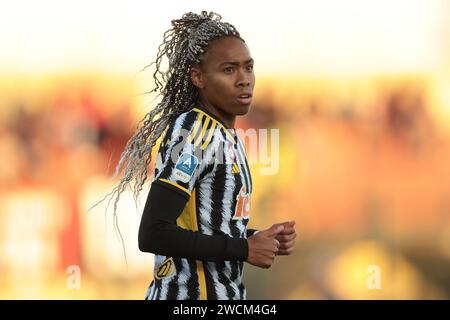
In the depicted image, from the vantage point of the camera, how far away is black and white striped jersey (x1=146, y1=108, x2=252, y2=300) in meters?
2.18

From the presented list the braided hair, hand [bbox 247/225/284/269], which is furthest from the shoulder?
hand [bbox 247/225/284/269]

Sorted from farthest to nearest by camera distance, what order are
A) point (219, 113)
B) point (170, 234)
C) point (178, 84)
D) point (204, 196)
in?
point (178, 84) < point (219, 113) < point (204, 196) < point (170, 234)

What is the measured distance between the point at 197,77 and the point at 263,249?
1.90 feet

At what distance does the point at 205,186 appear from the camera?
2225mm

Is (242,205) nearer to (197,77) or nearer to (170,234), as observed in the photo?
(170,234)

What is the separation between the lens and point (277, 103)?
16.6 feet

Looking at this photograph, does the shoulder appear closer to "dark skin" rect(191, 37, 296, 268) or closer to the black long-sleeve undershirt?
"dark skin" rect(191, 37, 296, 268)

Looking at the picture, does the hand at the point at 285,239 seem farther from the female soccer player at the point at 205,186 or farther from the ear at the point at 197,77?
the ear at the point at 197,77

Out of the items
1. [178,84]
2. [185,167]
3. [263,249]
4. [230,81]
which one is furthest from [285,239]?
[178,84]

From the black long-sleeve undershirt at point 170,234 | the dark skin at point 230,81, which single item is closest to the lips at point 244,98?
the dark skin at point 230,81
